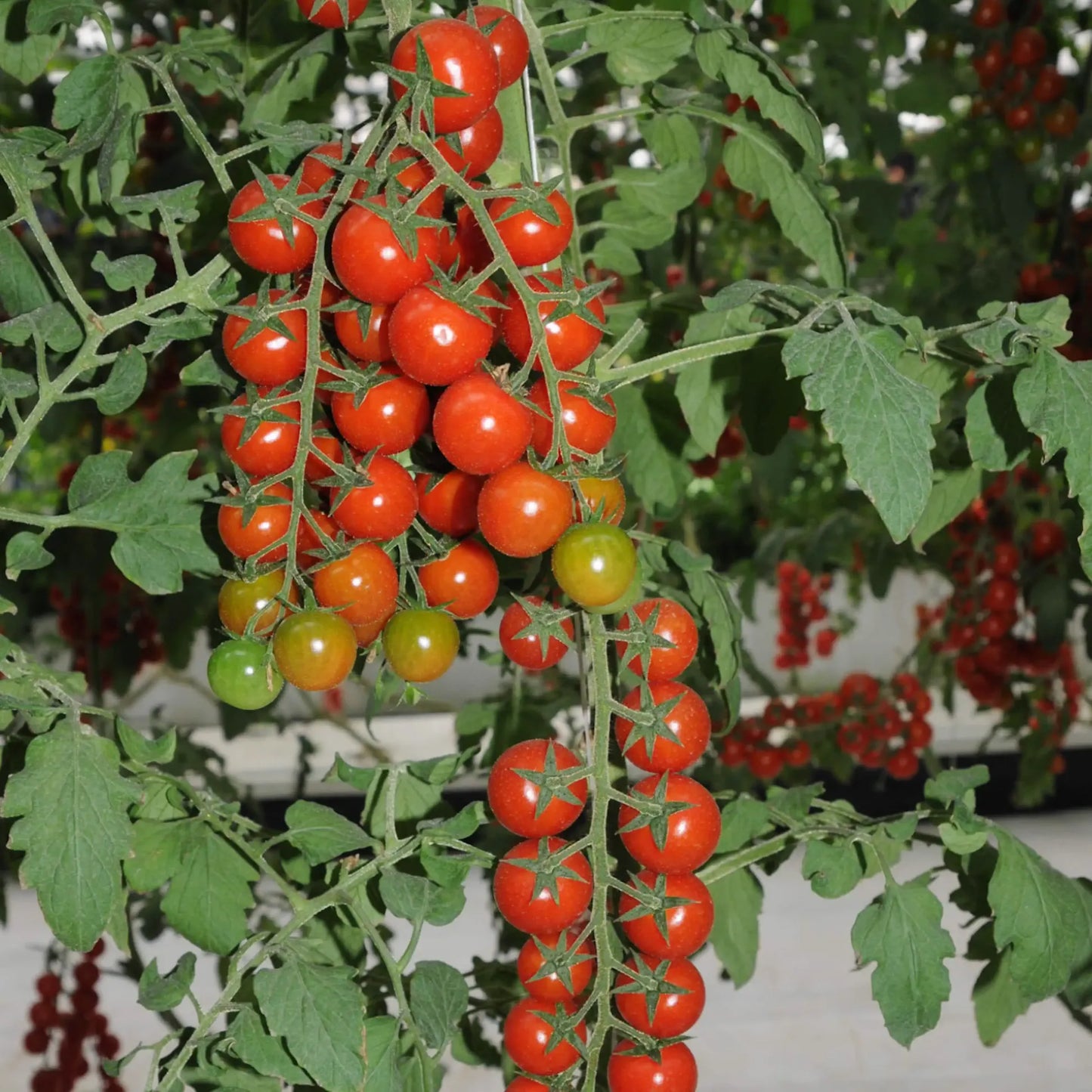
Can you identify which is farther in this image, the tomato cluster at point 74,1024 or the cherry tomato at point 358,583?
the tomato cluster at point 74,1024

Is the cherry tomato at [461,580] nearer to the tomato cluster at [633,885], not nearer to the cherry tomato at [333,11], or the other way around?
the tomato cluster at [633,885]

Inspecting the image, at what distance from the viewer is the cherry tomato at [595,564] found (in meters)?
0.41

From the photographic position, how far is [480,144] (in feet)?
1.41

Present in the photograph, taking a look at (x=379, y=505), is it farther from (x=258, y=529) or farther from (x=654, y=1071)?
(x=654, y=1071)

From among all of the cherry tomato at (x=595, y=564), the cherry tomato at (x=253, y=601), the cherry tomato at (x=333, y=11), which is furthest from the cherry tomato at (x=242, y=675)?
the cherry tomato at (x=333, y=11)

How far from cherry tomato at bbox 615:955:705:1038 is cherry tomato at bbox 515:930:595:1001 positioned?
16mm

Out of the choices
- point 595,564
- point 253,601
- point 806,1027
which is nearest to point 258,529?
point 253,601

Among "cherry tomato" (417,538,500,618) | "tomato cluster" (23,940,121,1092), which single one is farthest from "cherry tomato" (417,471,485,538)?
"tomato cluster" (23,940,121,1092)

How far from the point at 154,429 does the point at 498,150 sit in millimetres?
1067

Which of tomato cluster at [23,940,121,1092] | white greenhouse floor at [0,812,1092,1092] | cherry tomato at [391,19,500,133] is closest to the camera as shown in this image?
cherry tomato at [391,19,500,133]

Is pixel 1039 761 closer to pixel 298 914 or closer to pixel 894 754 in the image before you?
pixel 894 754

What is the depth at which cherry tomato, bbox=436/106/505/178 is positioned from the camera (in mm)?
425

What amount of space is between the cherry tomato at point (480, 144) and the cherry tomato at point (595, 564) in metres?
0.13

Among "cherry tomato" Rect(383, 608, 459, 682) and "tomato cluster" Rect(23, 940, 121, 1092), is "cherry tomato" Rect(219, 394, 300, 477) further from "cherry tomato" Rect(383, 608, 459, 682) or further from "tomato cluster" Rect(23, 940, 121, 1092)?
"tomato cluster" Rect(23, 940, 121, 1092)
